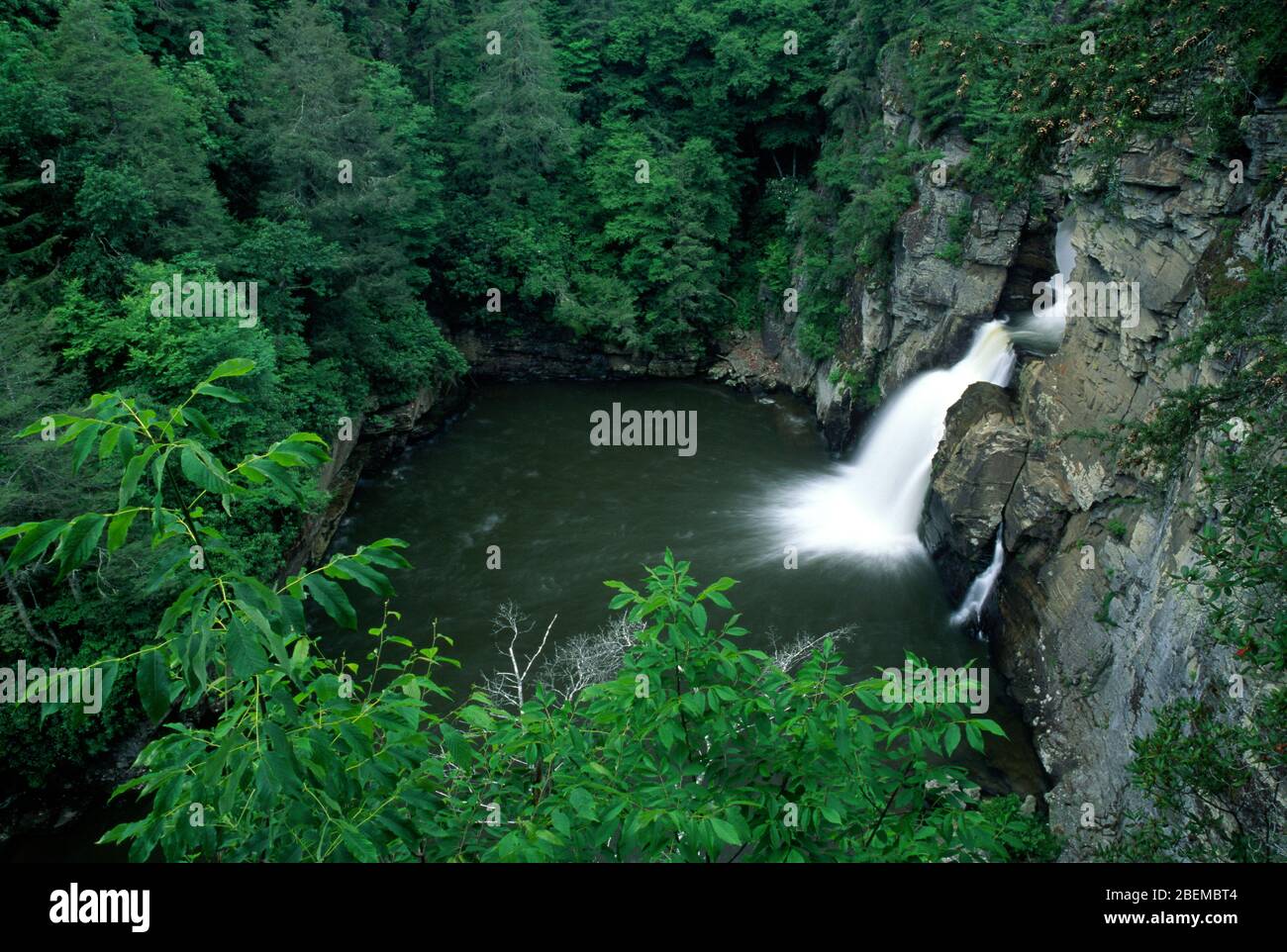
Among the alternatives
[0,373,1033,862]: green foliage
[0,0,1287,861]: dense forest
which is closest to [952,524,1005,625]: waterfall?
[0,0,1287,861]: dense forest

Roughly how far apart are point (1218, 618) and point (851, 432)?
16.5 metres

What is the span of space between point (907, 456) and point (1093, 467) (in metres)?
6.01

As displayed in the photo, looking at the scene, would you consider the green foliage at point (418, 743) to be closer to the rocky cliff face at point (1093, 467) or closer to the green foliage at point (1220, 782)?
the green foliage at point (1220, 782)

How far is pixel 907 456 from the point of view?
20.0 meters

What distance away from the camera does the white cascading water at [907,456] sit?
18.6 metres

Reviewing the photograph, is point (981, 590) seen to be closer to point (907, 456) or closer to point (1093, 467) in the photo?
point (1093, 467)

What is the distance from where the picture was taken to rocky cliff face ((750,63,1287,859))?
35.8ft

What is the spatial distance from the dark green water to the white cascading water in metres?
0.65

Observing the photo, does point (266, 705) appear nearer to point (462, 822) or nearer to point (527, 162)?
point (462, 822)

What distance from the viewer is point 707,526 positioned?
2006 cm

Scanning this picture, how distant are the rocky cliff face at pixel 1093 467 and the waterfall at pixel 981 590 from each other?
19 centimetres

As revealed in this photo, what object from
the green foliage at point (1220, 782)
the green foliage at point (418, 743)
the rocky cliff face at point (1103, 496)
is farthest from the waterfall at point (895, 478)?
the green foliage at point (418, 743)

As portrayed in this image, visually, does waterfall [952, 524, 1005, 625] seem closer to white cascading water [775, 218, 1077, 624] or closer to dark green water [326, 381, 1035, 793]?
dark green water [326, 381, 1035, 793]

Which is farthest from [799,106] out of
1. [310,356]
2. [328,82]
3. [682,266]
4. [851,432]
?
[310,356]
